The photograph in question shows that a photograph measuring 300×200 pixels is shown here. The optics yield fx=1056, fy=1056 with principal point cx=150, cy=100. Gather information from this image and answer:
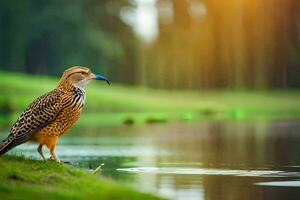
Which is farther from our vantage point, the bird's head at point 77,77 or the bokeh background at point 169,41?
the bokeh background at point 169,41

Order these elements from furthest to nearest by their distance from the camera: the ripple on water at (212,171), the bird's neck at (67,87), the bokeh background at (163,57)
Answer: the bokeh background at (163,57)
the ripple on water at (212,171)
the bird's neck at (67,87)

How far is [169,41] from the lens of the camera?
92.5 metres

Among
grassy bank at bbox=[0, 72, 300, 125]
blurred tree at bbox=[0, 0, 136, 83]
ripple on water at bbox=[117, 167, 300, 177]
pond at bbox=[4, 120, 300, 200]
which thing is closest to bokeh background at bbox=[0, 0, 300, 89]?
blurred tree at bbox=[0, 0, 136, 83]

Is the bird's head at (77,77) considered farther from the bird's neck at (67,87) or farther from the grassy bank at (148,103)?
the grassy bank at (148,103)

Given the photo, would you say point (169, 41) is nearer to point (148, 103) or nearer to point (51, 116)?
point (148, 103)

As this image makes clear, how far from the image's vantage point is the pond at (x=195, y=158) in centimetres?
1389

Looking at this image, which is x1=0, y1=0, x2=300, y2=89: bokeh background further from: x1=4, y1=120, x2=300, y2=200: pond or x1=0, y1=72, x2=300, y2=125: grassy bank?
x1=4, y1=120, x2=300, y2=200: pond

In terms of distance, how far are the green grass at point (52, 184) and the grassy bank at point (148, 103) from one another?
32.7 metres

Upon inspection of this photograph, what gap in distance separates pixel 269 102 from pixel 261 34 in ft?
67.5

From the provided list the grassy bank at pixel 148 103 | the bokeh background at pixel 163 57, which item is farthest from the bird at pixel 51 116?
the grassy bank at pixel 148 103

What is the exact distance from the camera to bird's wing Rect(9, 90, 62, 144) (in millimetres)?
13500

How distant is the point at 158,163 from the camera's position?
64.9 feet

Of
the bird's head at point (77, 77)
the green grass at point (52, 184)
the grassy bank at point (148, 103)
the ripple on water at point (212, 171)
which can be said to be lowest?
the green grass at point (52, 184)

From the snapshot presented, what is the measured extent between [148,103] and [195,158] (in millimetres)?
38119
